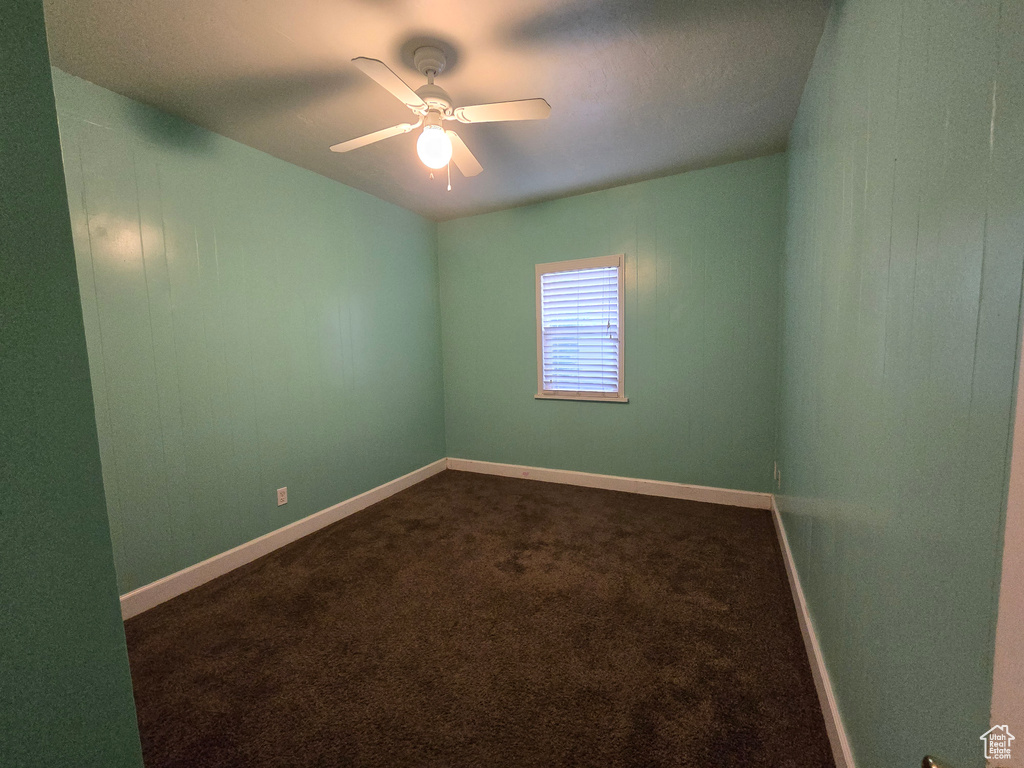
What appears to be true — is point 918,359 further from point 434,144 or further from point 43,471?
point 434,144

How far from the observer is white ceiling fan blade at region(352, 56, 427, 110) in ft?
4.48

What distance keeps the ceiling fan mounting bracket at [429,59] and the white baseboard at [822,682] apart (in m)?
2.81

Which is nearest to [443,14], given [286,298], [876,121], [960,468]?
[876,121]

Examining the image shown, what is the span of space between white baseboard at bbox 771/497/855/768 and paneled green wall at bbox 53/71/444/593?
9.55 ft

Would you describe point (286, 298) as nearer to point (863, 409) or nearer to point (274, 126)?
point (274, 126)

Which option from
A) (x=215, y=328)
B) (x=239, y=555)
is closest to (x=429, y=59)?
(x=215, y=328)

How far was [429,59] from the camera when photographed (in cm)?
170

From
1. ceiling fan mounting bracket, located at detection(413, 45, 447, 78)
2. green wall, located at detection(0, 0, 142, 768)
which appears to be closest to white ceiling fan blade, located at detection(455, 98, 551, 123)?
ceiling fan mounting bracket, located at detection(413, 45, 447, 78)

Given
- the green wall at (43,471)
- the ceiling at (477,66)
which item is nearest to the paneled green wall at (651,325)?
the ceiling at (477,66)

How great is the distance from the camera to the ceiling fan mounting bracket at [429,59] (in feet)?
5.49

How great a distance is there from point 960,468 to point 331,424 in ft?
10.3

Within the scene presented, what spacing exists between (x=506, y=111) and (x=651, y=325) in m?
2.03

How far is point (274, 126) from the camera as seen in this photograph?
221 cm

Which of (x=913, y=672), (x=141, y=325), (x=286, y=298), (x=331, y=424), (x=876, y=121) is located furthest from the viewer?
(x=331, y=424)
